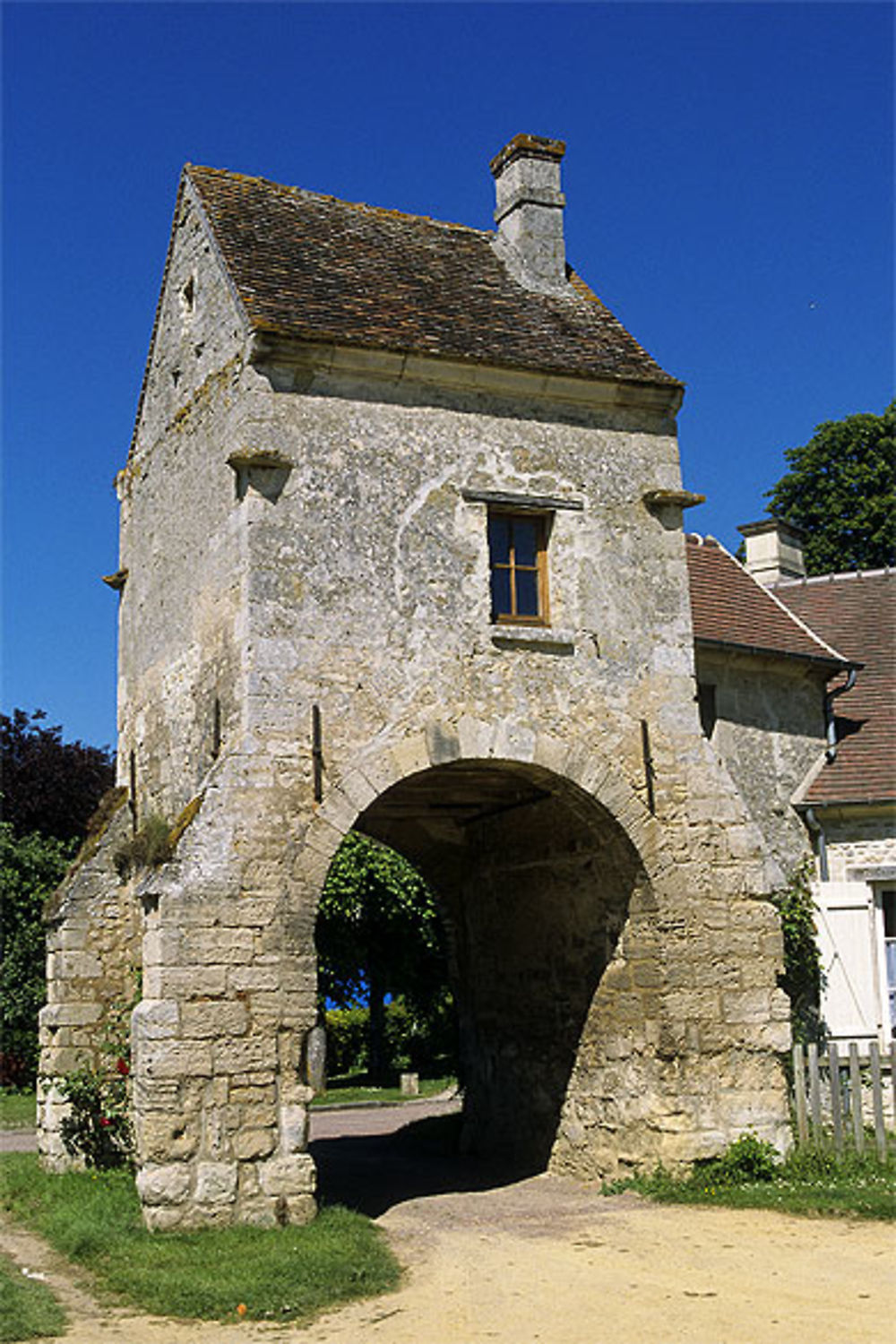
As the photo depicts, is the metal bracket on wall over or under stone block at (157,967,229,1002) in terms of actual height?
over

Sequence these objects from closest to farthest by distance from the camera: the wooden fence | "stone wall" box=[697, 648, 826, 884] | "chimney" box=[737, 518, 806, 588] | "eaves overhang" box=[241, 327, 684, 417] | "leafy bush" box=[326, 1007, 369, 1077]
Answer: "eaves overhang" box=[241, 327, 684, 417] < the wooden fence < "stone wall" box=[697, 648, 826, 884] < "chimney" box=[737, 518, 806, 588] < "leafy bush" box=[326, 1007, 369, 1077]

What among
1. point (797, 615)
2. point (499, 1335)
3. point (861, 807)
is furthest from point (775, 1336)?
point (797, 615)

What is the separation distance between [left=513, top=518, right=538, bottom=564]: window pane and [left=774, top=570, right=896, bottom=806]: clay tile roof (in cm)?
551

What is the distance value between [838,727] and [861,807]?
1.55m

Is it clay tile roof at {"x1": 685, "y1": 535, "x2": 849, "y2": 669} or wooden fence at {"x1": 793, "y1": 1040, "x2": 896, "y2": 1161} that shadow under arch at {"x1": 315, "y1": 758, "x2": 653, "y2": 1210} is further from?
clay tile roof at {"x1": 685, "y1": 535, "x2": 849, "y2": 669}

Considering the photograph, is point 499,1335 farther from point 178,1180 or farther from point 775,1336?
point 178,1180

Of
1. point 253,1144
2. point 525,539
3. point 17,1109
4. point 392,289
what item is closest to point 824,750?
point 525,539

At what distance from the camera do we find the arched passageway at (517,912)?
11.9 meters

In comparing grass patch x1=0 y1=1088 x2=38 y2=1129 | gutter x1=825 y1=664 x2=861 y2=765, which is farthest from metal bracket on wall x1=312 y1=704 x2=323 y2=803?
grass patch x1=0 y1=1088 x2=38 y2=1129

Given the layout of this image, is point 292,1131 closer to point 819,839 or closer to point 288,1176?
point 288,1176

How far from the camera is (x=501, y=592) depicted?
38.0 ft

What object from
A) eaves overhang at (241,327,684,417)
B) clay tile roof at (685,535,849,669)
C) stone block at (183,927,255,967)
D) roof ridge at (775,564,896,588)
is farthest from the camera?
roof ridge at (775,564,896,588)

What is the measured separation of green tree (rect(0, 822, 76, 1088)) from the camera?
816 inches

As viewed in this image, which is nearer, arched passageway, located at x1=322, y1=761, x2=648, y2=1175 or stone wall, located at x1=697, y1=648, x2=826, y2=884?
arched passageway, located at x1=322, y1=761, x2=648, y2=1175
